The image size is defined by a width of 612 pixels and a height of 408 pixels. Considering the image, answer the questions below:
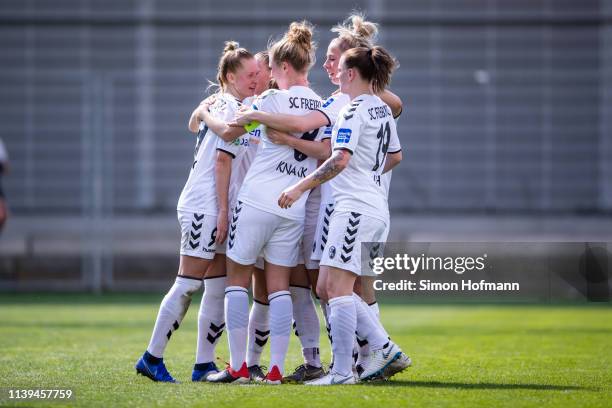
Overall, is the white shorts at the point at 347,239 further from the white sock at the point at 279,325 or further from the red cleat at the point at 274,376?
the red cleat at the point at 274,376

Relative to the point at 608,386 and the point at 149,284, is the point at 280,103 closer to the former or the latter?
the point at 608,386

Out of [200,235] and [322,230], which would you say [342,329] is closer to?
[322,230]

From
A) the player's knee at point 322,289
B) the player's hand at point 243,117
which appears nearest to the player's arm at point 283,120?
the player's hand at point 243,117

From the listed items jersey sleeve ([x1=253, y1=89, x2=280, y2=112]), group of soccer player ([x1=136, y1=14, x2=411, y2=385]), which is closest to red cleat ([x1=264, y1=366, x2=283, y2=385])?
group of soccer player ([x1=136, y1=14, x2=411, y2=385])

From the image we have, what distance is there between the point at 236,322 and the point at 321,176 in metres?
0.92

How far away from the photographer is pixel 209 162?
6105 millimetres

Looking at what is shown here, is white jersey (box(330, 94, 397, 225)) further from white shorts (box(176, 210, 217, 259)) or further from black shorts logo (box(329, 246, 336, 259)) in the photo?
white shorts (box(176, 210, 217, 259))

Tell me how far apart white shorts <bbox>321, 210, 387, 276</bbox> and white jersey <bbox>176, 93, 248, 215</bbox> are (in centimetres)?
71

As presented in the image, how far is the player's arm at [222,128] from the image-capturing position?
5895mm

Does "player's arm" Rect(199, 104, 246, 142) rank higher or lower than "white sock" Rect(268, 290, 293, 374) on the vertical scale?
higher

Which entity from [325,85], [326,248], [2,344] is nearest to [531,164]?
[325,85]

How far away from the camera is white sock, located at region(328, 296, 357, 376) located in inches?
222

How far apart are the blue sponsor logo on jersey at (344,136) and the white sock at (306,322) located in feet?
3.38

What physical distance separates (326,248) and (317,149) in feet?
1.76
